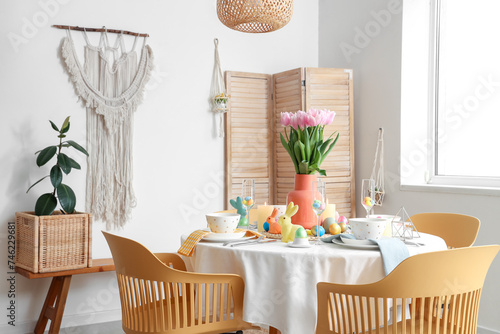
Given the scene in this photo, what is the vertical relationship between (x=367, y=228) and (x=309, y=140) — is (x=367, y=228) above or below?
below

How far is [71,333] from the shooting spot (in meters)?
3.44

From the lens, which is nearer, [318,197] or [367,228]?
[367,228]

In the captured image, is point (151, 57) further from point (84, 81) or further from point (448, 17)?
point (448, 17)

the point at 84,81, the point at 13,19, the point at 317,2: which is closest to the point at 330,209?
the point at 84,81

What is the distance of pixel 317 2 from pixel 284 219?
289cm

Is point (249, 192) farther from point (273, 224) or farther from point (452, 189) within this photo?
point (452, 189)

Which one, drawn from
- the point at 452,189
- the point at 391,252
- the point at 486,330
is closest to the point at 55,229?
the point at 391,252

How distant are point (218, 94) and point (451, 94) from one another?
1.66 meters

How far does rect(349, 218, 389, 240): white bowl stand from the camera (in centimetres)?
205

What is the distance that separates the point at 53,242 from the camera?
3.14 m

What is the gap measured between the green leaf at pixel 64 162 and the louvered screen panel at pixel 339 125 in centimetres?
176

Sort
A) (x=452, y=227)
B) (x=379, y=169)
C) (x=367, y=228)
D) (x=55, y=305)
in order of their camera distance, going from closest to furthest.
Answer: (x=367, y=228)
(x=452, y=227)
(x=55, y=305)
(x=379, y=169)

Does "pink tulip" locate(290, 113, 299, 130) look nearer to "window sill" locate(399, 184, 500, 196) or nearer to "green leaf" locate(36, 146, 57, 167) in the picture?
"window sill" locate(399, 184, 500, 196)

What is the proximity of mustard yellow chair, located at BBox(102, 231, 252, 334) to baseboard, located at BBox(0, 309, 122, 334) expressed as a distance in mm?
1652
